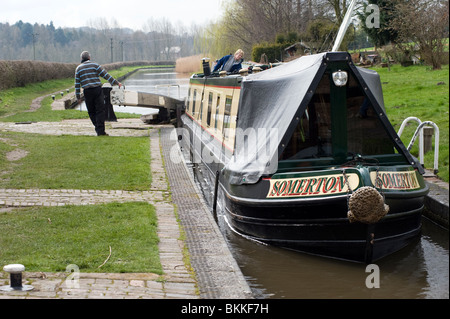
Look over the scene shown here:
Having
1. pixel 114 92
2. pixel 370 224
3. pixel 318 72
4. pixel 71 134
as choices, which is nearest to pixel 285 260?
pixel 370 224

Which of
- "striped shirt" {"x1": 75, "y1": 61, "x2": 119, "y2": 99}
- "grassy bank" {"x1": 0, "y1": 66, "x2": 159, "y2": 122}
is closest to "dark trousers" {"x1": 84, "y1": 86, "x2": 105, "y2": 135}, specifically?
"striped shirt" {"x1": 75, "y1": 61, "x2": 119, "y2": 99}

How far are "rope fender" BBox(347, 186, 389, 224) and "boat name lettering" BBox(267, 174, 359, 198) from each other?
0.77ft

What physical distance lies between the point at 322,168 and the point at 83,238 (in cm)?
275

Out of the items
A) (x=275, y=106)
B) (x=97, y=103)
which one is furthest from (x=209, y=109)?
(x=275, y=106)

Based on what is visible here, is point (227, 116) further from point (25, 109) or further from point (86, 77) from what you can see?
point (25, 109)

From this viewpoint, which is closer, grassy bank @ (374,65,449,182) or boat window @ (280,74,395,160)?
boat window @ (280,74,395,160)

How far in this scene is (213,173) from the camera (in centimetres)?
1017

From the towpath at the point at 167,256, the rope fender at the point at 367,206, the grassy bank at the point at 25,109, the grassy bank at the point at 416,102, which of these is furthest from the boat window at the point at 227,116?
the grassy bank at the point at 25,109

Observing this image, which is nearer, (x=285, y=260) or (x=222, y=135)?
(x=285, y=260)

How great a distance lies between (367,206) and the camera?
19.6 feet

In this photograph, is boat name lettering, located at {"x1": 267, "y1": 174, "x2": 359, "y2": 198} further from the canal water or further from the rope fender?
the canal water

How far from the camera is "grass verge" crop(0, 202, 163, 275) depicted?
216 inches

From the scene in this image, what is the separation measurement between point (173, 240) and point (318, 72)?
248 cm

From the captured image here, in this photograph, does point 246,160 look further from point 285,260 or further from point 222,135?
point 222,135
